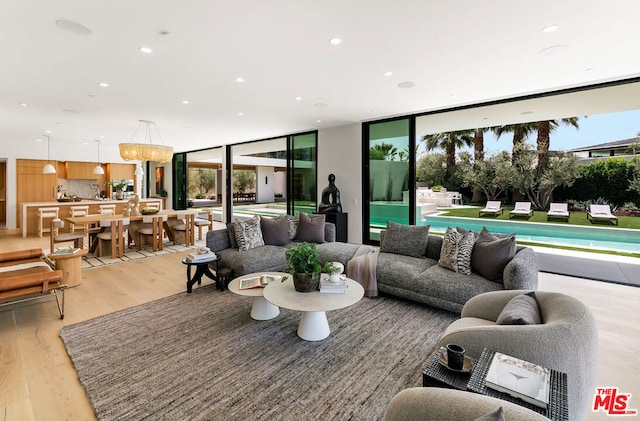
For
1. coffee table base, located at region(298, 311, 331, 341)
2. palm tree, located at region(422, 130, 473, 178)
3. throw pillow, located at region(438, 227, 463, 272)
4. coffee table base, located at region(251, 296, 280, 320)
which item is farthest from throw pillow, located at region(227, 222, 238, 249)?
A: palm tree, located at region(422, 130, 473, 178)

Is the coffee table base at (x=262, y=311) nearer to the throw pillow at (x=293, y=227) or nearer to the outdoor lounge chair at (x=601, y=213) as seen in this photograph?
the throw pillow at (x=293, y=227)

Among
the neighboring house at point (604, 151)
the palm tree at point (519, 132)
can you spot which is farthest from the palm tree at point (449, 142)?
the neighboring house at point (604, 151)

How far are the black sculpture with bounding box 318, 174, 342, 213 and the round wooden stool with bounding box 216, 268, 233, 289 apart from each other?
3.24 metres

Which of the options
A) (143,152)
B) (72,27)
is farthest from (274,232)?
(143,152)

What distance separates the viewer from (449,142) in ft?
48.6

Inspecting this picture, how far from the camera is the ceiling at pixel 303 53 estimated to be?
258cm

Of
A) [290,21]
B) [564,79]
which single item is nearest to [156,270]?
[290,21]

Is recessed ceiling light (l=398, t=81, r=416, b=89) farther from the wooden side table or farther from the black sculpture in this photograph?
the wooden side table

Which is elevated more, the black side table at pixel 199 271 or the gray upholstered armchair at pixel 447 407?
the gray upholstered armchair at pixel 447 407

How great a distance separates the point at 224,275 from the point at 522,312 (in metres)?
3.27

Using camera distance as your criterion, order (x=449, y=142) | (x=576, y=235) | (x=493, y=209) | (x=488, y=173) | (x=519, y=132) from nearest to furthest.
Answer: (x=576, y=235), (x=493, y=209), (x=519, y=132), (x=488, y=173), (x=449, y=142)

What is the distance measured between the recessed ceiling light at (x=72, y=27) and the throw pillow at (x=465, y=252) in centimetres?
435

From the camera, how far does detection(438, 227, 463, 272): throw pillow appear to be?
3460 millimetres

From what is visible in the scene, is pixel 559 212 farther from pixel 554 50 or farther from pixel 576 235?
pixel 554 50
